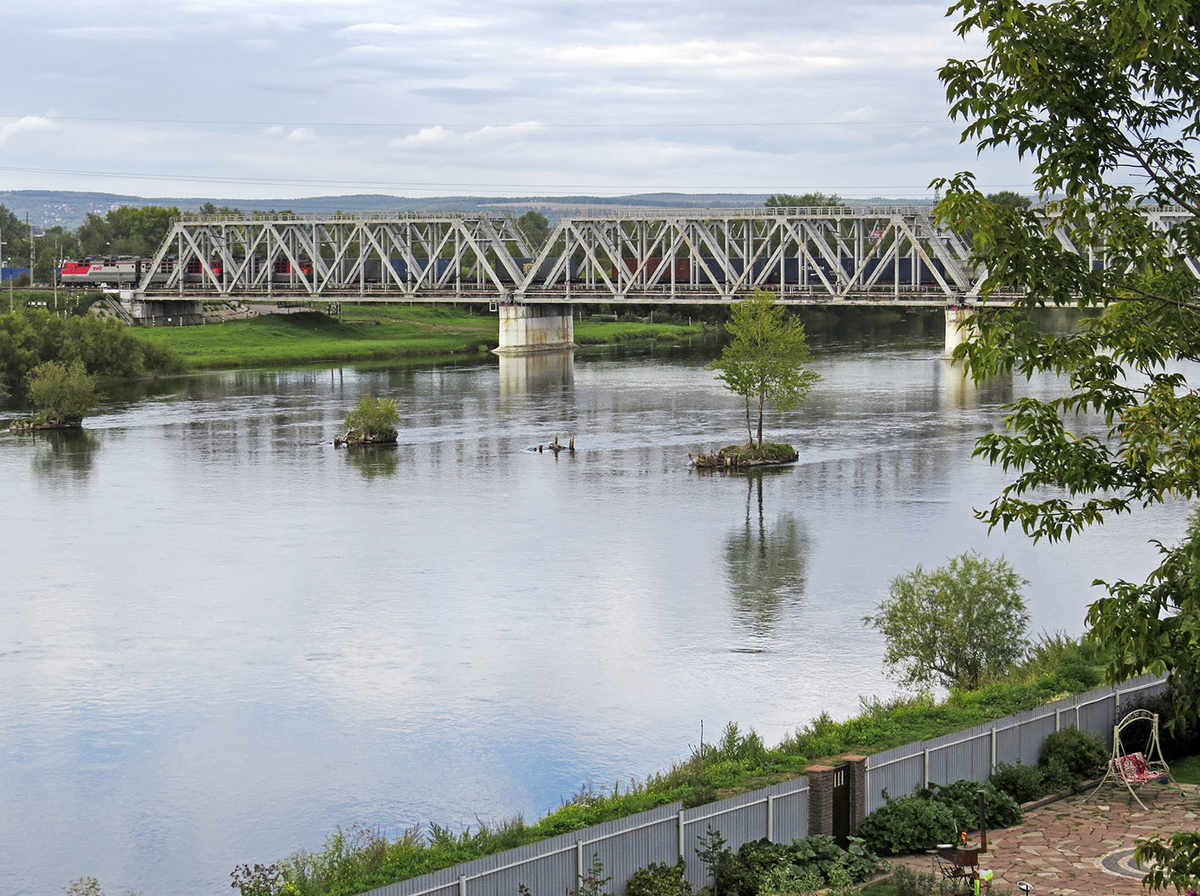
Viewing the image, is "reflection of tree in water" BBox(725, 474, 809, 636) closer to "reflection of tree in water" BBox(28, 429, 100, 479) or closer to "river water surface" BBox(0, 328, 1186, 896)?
"river water surface" BBox(0, 328, 1186, 896)

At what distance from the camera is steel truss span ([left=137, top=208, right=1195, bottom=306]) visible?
420 feet

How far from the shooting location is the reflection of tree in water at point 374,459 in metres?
68.4

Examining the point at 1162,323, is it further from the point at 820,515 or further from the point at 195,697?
the point at 820,515

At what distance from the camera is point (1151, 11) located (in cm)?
1273

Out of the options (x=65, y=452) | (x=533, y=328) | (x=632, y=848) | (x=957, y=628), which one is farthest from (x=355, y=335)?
(x=632, y=848)

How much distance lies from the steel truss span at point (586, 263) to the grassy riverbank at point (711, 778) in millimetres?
94532

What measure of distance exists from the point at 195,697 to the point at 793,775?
1655cm

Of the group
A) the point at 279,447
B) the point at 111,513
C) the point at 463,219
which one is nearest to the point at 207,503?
the point at 111,513

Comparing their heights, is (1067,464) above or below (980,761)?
above

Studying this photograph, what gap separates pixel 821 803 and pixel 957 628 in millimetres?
12783

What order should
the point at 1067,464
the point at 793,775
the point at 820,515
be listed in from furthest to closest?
1. the point at 820,515
2. the point at 793,775
3. the point at 1067,464

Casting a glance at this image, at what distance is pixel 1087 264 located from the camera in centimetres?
1431

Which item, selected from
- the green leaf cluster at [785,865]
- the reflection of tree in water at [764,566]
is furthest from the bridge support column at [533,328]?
the green leaf cluster at [785,865]

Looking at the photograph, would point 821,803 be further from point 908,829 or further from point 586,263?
point 586,263
